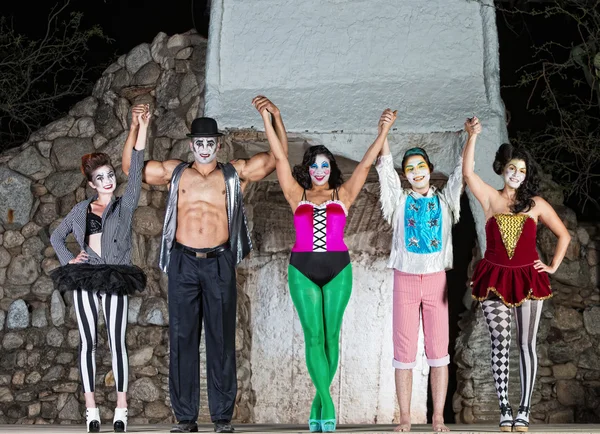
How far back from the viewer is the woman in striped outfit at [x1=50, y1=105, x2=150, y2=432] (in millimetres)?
7957

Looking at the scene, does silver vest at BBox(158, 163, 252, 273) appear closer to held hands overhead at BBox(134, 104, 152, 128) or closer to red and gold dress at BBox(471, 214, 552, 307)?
held hands overhead at BBox(134, 104, 152, 128)

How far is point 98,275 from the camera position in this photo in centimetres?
797

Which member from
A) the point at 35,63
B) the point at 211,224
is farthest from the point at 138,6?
the point at 211,224

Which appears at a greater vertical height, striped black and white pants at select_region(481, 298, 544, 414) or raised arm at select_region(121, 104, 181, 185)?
raised arm at select_region(121, 104, 181, 185)

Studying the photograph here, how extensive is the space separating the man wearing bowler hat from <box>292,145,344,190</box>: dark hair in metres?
0.36

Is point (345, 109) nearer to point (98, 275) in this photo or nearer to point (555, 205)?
point (555, 205)

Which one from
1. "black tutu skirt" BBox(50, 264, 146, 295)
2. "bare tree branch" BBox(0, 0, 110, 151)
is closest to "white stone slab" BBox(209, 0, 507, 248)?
"black tutu skirt" BBox(50, 264, 146, 295)

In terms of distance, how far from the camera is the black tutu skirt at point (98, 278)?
26.1 ft

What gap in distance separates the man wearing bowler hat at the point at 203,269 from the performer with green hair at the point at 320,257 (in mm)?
363

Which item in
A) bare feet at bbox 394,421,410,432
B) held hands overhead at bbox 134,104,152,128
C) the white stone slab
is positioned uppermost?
the white stone slab

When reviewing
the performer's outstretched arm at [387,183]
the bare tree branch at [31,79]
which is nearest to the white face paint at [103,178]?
the performer's outstretched arm at [387,183]

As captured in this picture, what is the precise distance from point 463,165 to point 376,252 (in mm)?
3391

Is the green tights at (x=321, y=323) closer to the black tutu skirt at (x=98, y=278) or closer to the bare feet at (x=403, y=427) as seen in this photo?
the bare feet at (x=403, y=427)

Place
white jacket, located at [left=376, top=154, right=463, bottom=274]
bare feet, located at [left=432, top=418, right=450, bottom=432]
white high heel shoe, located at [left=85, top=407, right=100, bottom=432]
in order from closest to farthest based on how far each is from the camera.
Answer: bare feet, located at [left=432, top=418, right=450, bottom=432], white high heel shoe, located at [left=85, top=407, right=100, bottom=432], white jacket, located at [left=376, top=154, right=463, bottom=274]
